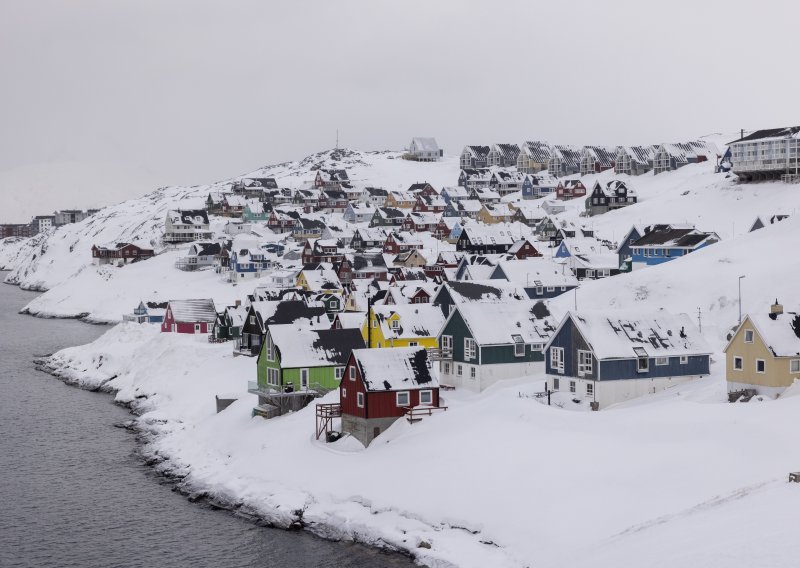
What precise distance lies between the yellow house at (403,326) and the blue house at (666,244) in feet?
122

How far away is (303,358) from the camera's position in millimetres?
63688

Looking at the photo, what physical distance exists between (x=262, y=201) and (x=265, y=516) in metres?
153

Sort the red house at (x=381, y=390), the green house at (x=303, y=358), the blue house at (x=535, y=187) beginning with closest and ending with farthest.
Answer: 1. the red house at (x=381, y=390)
2. the green house at (x=303, y=358)
3. the blue house at (x=535, y=187)

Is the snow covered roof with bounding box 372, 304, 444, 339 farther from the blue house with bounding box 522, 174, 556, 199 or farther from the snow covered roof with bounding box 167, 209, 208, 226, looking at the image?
the blue house with bounding box 522, 174, 556, 199

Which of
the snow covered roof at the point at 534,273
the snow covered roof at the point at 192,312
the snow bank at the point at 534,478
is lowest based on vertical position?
the snow bank at the point at 534,478

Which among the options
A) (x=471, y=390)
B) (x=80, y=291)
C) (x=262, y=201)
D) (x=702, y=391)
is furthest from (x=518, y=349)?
(x=262, y=201)

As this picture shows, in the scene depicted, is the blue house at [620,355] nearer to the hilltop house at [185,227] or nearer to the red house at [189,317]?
the red house at [189,317]

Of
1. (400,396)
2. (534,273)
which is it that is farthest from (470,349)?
(534,273)

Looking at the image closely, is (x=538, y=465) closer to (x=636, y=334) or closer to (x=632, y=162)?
(x=636, y=334)

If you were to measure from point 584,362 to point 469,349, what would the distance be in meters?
9.22

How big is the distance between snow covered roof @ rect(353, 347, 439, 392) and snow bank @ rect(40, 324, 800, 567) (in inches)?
88.8

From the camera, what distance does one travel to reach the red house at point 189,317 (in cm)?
9844

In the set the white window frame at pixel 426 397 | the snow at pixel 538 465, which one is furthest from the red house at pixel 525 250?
the white window frame at pixel 426 397

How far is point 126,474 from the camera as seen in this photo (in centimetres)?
5506
